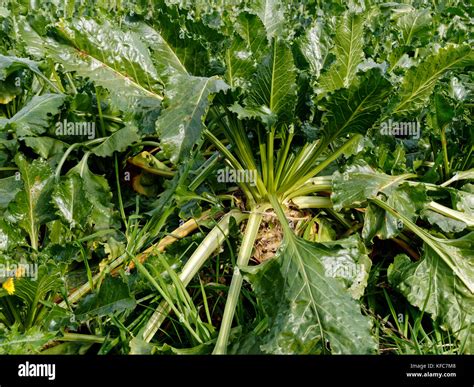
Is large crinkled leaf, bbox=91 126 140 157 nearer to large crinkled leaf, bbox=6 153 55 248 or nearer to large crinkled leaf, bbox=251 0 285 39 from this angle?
large crinkled leaf, bbox=6 153 55 248

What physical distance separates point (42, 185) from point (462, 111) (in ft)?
5.46

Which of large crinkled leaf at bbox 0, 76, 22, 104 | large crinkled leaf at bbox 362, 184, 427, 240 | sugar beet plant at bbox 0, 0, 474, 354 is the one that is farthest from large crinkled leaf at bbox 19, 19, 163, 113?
large crinkled leaf at bbox 362, 184, 427, 240

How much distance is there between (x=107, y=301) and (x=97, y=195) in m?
0.61

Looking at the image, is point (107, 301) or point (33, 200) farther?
point (33, 200)

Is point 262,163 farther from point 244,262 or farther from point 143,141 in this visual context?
point 143,141

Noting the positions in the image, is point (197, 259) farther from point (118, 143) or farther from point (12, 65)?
point (12, 65)

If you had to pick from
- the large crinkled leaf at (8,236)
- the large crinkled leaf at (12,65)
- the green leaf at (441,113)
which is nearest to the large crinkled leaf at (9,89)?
the large crinkled leaf at (12,65)

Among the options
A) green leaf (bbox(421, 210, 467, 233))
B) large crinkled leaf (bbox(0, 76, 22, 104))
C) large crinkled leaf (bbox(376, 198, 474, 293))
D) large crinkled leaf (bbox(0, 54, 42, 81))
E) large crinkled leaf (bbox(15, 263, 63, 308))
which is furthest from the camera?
large crinkled leaf (bbox(0, 76, 22, 104))

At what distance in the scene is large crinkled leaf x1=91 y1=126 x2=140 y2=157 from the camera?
249 cm

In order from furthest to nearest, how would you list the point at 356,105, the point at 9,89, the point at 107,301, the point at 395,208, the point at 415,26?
the point at 415,26 < the point at 9,89 < the point at 395,208 < the point at 356,105 < the point at 107,301

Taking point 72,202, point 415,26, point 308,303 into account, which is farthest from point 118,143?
point 415,26

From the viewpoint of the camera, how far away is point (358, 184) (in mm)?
2178

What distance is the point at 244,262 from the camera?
2.06m

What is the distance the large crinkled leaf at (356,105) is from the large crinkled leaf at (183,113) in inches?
14.7
